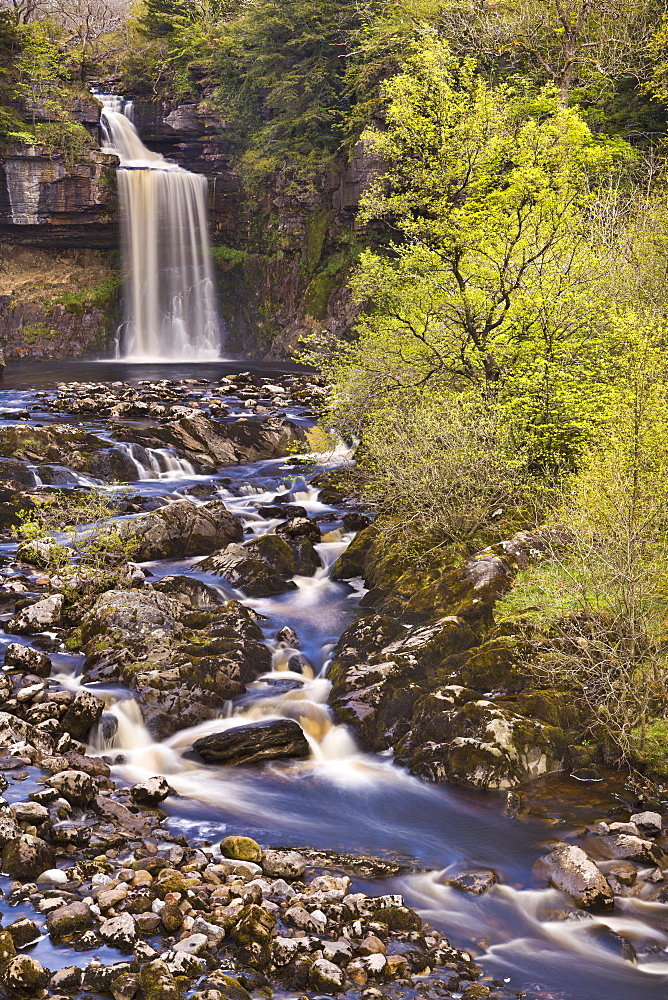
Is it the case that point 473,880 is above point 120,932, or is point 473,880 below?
below

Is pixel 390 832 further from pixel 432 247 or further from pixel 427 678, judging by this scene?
pixel 432 247

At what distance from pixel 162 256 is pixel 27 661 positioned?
3334 cm

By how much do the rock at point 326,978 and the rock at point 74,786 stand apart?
9.80ft

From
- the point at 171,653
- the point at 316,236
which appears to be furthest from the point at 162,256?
the point at 171,653

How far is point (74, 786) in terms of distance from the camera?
7.56 meters

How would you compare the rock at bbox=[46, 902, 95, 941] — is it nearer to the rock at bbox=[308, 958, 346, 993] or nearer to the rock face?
the rock at bbox=[308, 958, 346, 993]

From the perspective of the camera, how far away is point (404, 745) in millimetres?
8945

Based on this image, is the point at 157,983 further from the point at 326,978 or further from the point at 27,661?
the point at 27,661

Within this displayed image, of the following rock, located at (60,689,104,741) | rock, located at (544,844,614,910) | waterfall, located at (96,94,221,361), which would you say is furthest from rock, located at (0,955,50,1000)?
waterfall, located at (96,94,221,361)

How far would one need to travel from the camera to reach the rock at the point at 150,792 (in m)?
7.86

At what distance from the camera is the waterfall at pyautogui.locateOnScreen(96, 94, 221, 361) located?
39.1 metres

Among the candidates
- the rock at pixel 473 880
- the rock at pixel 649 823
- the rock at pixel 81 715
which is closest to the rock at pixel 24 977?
the rock at pixel 473 880

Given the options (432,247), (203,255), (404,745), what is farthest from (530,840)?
(203,255)

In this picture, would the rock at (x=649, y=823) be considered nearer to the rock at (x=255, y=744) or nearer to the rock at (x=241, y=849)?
the rock at (x=241, y=849)
